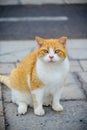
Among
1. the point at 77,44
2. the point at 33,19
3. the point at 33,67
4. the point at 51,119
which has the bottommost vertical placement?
the point at 51,119

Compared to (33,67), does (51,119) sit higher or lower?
lower

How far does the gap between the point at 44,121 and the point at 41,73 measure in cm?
60

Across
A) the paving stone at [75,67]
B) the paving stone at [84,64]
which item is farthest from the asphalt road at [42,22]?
the paving stone at [75,67]

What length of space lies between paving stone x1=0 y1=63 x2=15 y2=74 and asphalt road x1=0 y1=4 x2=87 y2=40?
1.64 metres

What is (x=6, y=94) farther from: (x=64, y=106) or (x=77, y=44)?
(x=77, y=44)

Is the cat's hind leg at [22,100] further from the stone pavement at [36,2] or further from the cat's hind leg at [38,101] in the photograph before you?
the stone pavement at [36,2]

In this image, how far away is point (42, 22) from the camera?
936cm

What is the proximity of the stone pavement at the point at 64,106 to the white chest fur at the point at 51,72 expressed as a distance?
486 mm

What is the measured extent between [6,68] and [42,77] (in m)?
1.89

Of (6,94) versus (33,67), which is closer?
(33,67)

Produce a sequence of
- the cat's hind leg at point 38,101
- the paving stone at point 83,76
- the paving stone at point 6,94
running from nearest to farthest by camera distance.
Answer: the cat's hind leg at point 38,101, the paving stone at point 6,94, the paving stone at point 83,76

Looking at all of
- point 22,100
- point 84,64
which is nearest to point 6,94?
point 22,100

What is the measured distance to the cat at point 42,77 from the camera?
14.3ft

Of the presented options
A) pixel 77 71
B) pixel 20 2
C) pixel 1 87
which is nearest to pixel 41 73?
pixel 1 87
